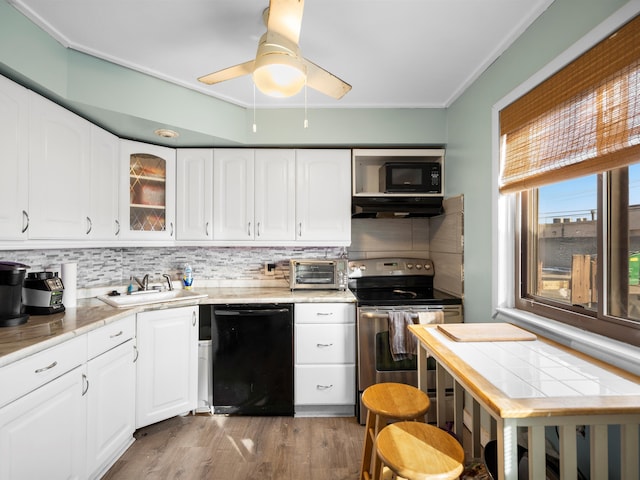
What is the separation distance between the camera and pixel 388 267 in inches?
120

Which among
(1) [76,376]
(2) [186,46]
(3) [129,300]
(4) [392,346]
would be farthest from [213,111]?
(4) [392,346]

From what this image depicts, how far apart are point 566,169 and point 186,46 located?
6.88ft

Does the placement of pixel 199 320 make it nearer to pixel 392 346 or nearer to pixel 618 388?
pixel 392 346

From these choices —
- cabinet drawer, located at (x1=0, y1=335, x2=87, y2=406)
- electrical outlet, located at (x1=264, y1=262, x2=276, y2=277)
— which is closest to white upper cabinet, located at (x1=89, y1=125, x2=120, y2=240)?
cabinet drawer, located at (x1=0, y1=335, x2=87, y2=406)

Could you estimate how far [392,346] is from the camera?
7.89 ft

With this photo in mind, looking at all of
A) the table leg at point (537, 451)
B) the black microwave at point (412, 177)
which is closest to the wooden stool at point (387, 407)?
the table leg at point (537, 451)

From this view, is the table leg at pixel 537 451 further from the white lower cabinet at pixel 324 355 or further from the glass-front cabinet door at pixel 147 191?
the glass-front cabinet door at pixel 147 191

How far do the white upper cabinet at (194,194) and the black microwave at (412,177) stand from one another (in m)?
1.52

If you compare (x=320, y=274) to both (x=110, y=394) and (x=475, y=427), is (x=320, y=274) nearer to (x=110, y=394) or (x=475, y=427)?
(x=475, y=427)

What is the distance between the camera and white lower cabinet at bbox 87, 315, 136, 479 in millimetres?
1763

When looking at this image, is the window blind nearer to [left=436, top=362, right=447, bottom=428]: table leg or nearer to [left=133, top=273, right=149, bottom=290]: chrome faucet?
[left=436, top=362, right=447, bottom=428]: table leg

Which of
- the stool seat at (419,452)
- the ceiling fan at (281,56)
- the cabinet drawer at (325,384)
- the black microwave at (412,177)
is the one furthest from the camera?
the black microwave at (412,177)

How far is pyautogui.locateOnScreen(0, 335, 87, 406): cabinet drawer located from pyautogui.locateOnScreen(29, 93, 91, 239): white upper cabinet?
691mm

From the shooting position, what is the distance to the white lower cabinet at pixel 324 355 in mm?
2529
